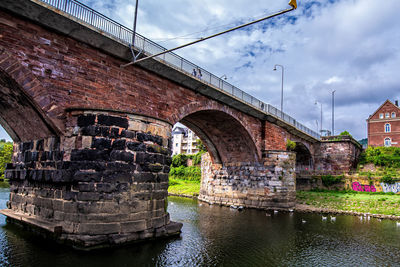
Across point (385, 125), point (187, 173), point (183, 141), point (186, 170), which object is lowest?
point (187, 173)

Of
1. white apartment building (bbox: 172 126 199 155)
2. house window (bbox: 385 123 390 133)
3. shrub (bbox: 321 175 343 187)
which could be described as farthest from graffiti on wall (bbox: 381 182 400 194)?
white apartment building (bbox: 172 126 199 155)

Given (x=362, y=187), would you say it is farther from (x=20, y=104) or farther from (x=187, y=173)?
(x=20, y=104)

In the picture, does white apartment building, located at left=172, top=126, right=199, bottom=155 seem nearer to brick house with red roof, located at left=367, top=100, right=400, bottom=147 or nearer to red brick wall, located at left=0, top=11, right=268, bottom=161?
brick house with red roof, located at left=367, top=100, right=400, bottom=147

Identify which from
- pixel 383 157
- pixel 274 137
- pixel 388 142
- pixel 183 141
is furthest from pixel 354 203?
pixel 183 141

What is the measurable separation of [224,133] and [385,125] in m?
41.1

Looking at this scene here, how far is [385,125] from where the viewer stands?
51.2 m

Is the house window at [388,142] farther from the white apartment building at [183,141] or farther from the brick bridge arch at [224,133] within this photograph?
the white apartment building at [183,141]

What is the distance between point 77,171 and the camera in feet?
31.3

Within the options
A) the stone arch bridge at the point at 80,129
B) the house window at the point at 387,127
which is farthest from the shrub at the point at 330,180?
the house window at the point at 387,127

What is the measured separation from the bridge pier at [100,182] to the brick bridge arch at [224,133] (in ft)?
29.0

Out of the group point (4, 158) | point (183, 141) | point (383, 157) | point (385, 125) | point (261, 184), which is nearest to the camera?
point (261, 184)

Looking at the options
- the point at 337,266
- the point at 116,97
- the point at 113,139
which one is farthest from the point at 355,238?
the point at 116,97

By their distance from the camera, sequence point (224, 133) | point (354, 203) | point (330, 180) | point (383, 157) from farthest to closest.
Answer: point (383, 157) < point (330, 180) < point (224, 133) < point (354, 203)

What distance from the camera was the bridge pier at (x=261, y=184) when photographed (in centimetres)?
2261
